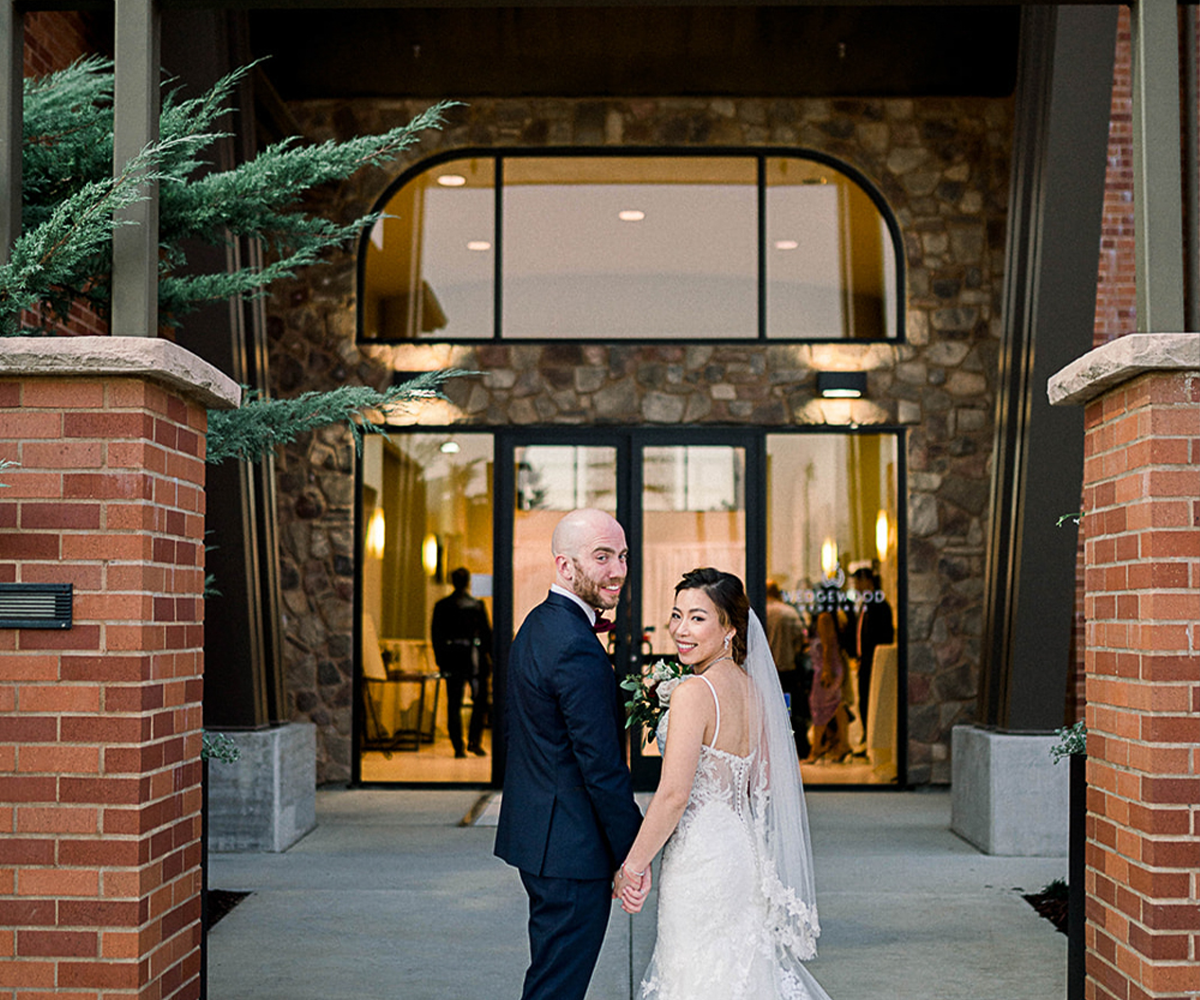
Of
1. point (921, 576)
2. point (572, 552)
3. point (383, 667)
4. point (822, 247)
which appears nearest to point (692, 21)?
point (822, 247)

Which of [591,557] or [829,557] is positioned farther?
[829,557]

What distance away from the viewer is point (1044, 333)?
710 centimetres

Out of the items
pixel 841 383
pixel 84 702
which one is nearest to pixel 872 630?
pixel 841 383

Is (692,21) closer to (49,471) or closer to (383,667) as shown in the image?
(383,667)

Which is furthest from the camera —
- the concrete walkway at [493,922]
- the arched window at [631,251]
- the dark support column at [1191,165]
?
the arched window at [631,251]

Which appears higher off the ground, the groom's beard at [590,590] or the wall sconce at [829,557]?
the wall sconce at [829,557]

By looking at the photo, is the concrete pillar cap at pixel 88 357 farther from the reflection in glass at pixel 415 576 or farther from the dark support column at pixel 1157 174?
the reflection in glass at pixel 415 576

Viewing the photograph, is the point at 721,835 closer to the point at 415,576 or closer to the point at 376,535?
the point at 415,576

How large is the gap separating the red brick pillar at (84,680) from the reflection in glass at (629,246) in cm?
701

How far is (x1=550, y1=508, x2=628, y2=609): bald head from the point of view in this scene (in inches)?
139

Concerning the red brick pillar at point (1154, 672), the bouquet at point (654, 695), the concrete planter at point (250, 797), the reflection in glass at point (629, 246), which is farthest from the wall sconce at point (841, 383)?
the red brick pillar at point (1154, 672)

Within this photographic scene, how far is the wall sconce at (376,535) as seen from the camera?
9.80m

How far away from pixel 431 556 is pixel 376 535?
18.8 inches

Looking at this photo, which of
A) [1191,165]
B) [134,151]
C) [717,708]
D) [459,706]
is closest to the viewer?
[134,151]
